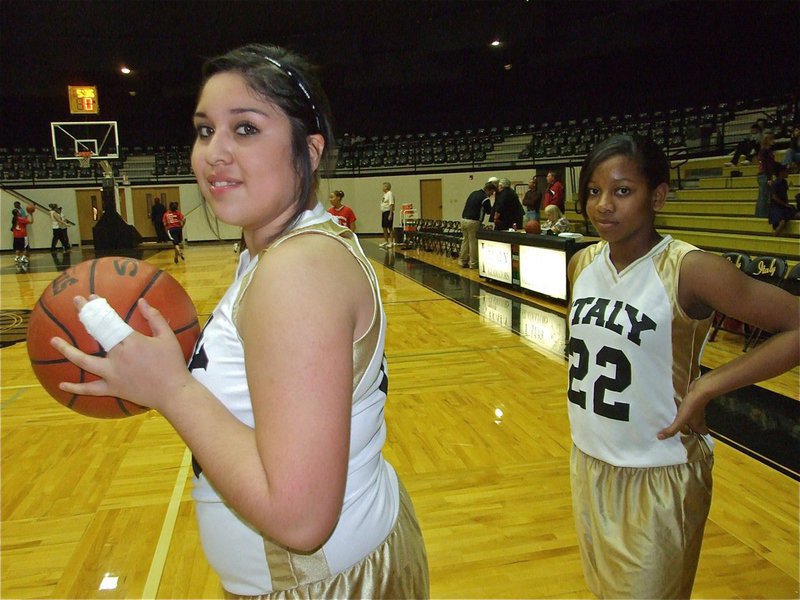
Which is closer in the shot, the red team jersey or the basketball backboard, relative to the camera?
the red team jersey

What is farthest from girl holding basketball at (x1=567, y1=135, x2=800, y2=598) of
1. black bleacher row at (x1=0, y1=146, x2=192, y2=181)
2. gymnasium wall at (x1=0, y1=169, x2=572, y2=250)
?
black bleacher row at (x1=0, y1=146, x2=192, y2=181)

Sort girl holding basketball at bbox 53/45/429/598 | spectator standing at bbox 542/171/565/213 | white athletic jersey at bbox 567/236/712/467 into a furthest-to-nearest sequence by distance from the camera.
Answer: spectator standing at bbox 542/171/565/213 < white athletic jersey at bbox 567/236/712/467 < girl holding basketball at bbox 53/45/429/598

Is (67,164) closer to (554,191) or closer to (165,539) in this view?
(554,191)

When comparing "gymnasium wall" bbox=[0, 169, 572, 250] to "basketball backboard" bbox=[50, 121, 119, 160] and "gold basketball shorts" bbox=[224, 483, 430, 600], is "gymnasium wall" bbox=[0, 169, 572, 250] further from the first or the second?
"gold basketball shorts" bbox=[224, 483, 430, 600]

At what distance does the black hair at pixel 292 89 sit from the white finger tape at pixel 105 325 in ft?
1.00

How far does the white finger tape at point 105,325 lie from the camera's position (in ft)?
2.43

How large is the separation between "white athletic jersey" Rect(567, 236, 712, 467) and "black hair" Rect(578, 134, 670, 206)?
19 cm

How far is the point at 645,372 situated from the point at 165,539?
2067mm

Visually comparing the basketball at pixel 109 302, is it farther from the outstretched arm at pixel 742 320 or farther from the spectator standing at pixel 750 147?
the spectator standing at pixel 750 147

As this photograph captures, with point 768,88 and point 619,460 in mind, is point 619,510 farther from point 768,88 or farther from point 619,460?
point 768,88

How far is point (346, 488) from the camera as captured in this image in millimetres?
896

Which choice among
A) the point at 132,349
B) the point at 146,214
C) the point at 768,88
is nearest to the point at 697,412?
the point at 132,349

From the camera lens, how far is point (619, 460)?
5.16 feet

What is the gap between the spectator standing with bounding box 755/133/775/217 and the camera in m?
9.03
